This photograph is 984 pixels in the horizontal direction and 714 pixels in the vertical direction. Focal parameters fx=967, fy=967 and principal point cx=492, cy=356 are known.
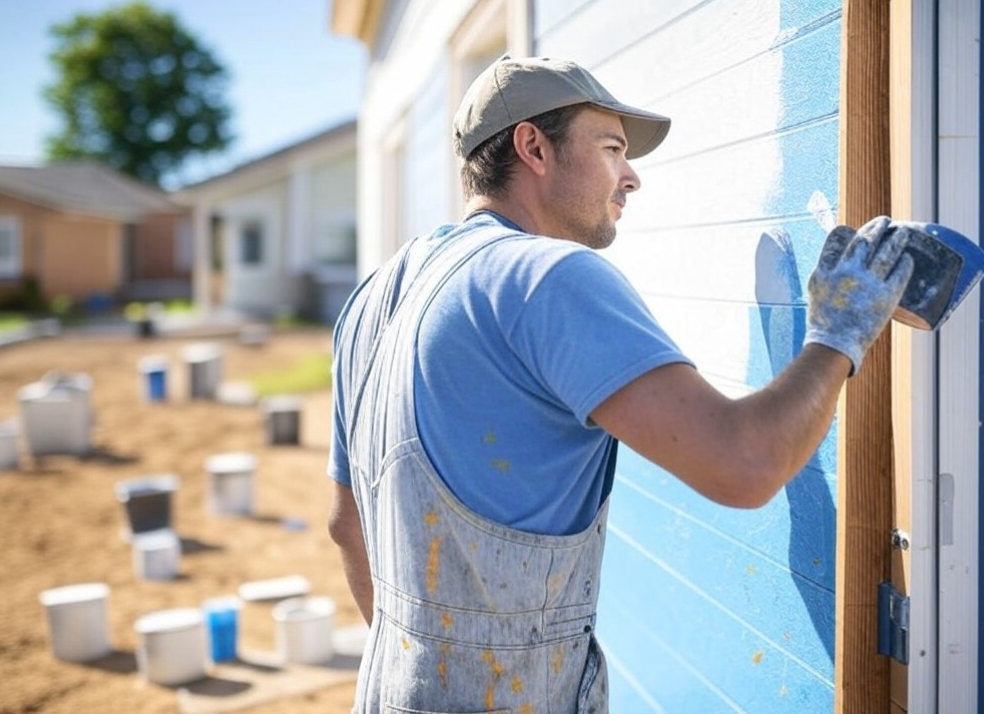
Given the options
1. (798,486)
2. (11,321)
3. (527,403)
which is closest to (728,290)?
(798,486)

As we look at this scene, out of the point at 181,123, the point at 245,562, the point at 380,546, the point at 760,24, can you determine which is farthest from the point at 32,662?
the point at 181,123

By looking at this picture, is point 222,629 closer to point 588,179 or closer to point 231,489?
point 231,489

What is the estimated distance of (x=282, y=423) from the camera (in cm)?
1030

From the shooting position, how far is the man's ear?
1.71m

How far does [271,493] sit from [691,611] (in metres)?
6.68

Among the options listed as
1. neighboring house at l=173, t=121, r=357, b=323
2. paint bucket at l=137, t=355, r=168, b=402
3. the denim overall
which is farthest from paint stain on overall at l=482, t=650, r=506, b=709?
neighboring house at l=173, t=121, r=357, b=323

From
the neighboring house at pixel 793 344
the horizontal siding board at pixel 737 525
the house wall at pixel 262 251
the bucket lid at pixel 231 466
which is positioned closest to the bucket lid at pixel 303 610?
the neighboring house at pixel 793 344

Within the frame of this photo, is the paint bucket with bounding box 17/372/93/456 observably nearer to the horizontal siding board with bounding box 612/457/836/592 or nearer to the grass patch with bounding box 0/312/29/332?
the horizontal siding board with bounding box 612/457/836/592

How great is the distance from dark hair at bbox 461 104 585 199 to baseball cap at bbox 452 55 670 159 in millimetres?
14

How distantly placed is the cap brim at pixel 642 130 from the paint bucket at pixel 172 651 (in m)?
3.51

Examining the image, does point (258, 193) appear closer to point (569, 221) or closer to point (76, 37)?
point (569, 221)

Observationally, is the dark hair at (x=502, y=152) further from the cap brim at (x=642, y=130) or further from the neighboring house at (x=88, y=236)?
the neighboring house at (x=88, y=236)

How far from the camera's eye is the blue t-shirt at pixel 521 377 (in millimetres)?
1373

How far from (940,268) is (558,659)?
850 millimetres
